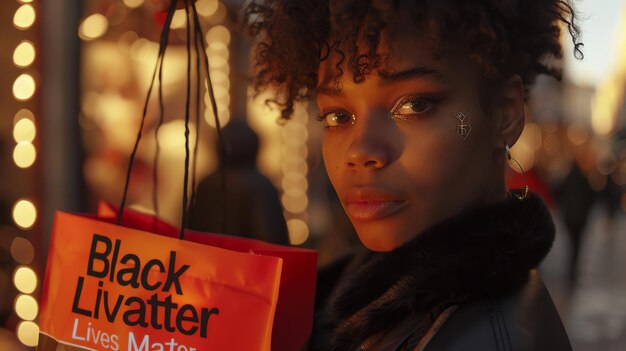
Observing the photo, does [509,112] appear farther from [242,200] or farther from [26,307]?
[242,200]

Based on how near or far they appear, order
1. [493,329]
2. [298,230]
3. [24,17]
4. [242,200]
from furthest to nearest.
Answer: [298,230], [242,200], [24,17], [493,329]

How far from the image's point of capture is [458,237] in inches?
58.6

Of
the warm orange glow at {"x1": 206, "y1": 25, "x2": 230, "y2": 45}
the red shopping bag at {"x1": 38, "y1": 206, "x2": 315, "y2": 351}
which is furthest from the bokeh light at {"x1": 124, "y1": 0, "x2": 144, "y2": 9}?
the red shopping bag at {"x1": 38, "y1": 206, "x2": 315, "y2": 351}

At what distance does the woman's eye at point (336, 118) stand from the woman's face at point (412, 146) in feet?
0.13

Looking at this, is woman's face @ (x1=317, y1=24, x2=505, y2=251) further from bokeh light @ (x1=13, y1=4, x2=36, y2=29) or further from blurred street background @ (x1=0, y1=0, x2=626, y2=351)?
bokeh light @ (x1=13, y1=4, x2=36, y2=29)

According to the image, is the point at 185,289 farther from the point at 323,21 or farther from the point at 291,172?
the point at 291,172

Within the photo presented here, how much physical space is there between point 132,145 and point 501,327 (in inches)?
169

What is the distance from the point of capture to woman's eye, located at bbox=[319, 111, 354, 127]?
5.32ft

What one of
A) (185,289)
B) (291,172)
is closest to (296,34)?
(185,289)

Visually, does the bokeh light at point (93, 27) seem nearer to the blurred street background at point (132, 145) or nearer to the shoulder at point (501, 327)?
the blurred street background at point (132, 145)

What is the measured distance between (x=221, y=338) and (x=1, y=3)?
2.99 meters

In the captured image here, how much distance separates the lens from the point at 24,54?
392cm

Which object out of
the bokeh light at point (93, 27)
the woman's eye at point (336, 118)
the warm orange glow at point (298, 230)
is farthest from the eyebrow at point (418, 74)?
the warm orange glow at point (298, 230)

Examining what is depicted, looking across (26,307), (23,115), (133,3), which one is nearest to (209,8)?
(133,3)
